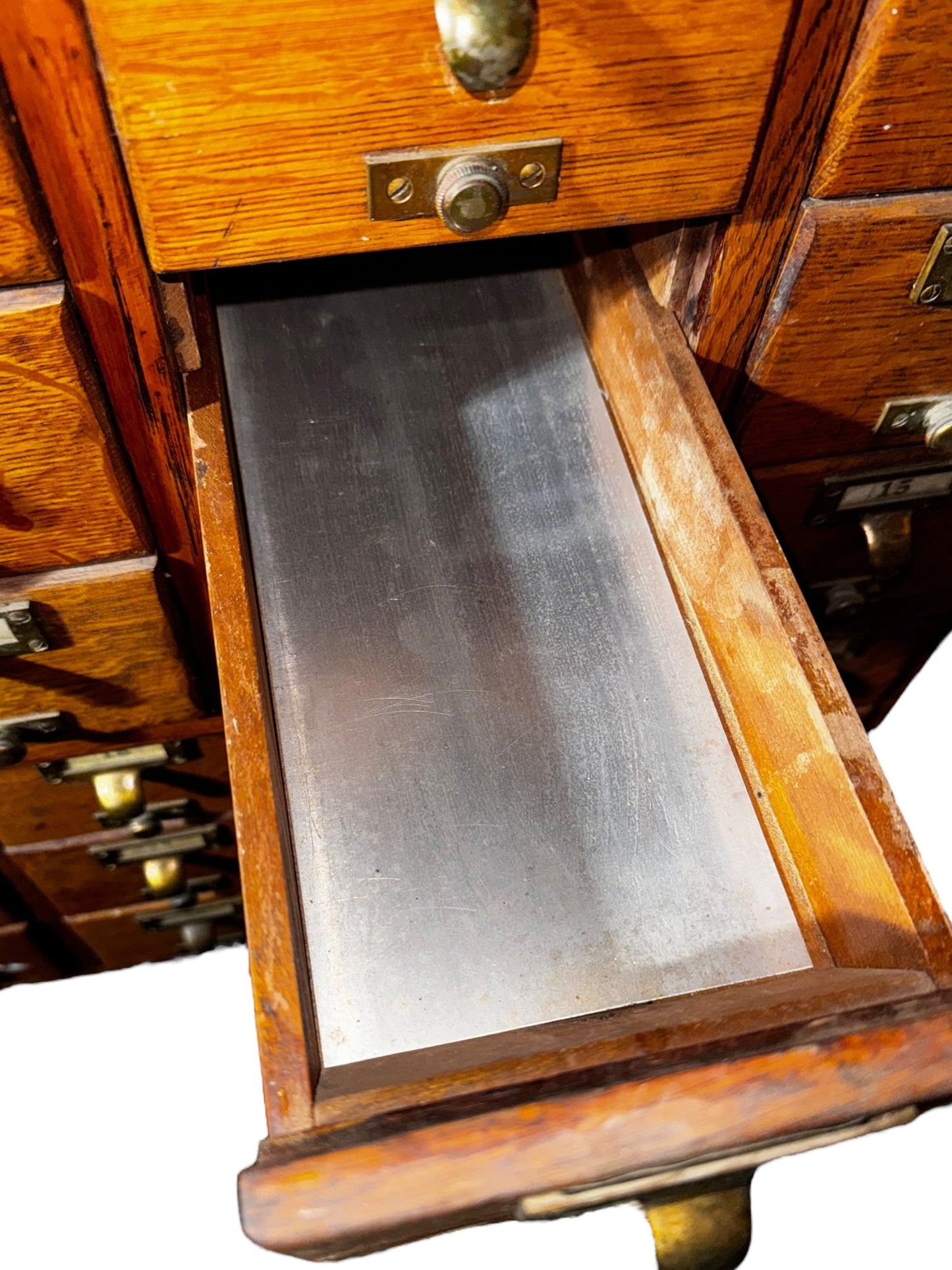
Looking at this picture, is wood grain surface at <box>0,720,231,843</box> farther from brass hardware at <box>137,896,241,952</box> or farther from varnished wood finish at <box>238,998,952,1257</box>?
varnished wood finish at <box>238,998,952,1257</box>

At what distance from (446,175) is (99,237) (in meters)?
0.18

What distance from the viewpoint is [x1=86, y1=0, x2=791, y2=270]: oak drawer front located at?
45cm

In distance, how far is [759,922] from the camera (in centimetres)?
53

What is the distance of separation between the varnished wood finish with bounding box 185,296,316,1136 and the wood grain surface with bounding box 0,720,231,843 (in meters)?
0.41

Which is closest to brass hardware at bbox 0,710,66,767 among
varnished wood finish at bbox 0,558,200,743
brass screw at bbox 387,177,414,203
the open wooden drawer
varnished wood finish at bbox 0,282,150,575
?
varnished wood finish at bbox 0,558,200,743

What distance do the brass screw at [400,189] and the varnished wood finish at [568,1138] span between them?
0.43m

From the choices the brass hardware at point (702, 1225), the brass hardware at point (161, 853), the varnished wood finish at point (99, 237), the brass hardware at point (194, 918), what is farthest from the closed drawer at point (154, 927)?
the brass hardware at point (702, 1225)

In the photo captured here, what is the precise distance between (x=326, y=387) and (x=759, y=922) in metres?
0.46

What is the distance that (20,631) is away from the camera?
29.1 inches

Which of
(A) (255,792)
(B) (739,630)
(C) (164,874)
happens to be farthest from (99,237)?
(C) (164,874)

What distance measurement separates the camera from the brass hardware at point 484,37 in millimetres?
450

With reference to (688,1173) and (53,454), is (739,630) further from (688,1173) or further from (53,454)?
(53,454)

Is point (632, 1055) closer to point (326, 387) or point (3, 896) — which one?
point (326, 387)

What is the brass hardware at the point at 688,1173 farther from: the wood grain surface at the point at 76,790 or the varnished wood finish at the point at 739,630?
the wood grain surface at the point at 76,790
